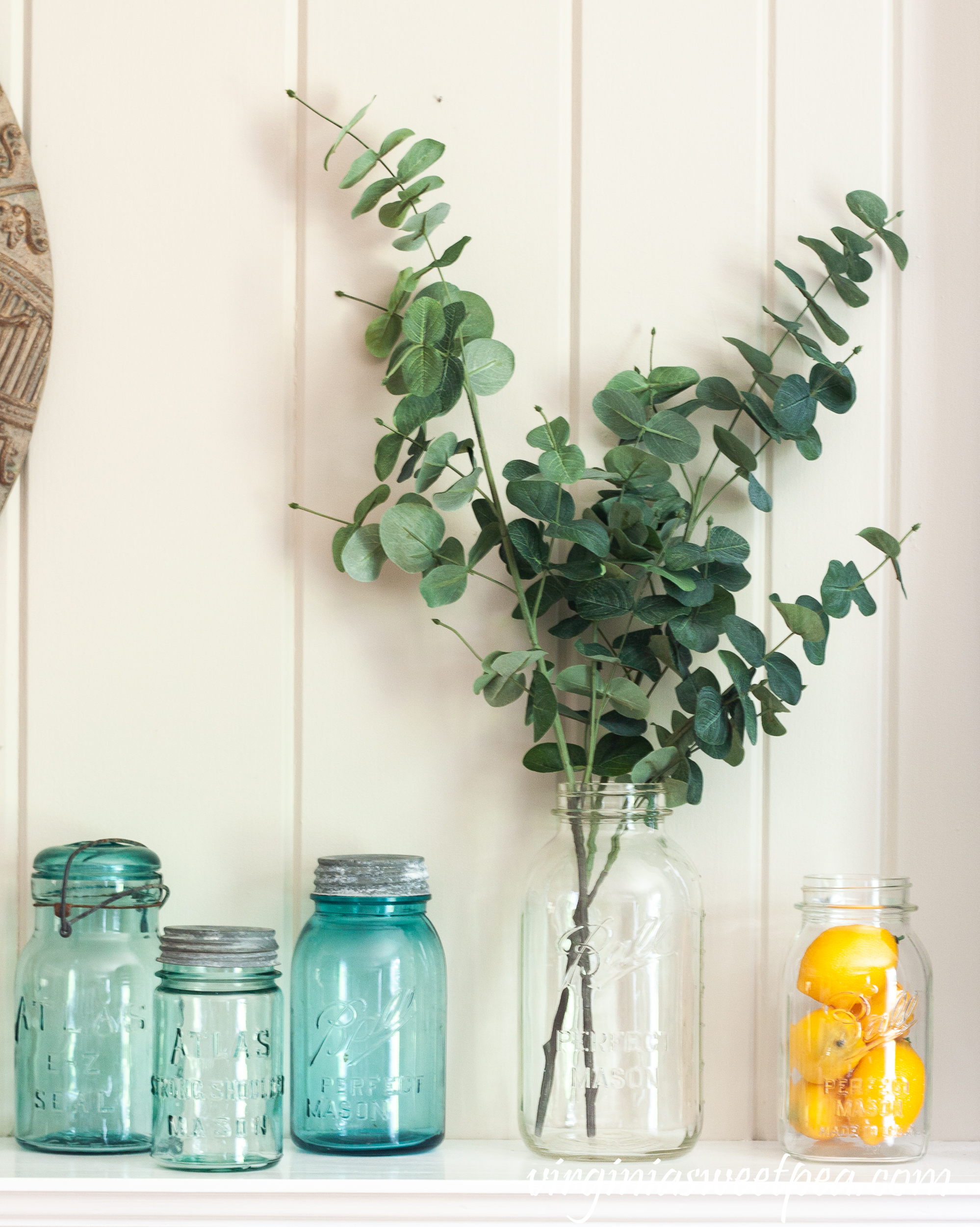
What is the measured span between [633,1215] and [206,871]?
359mm

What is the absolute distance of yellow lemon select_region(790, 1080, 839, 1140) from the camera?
737mm

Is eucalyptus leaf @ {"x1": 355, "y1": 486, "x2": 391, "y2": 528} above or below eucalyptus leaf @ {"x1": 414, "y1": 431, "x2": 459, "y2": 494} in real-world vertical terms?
below

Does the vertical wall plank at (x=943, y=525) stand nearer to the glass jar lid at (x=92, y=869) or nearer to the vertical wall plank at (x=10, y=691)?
the glass jar lid at (x=92, y=869)

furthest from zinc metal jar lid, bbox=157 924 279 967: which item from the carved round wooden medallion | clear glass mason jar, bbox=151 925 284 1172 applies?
the carved round wooden medallion

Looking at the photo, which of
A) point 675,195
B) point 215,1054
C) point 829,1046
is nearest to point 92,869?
point 215,1054

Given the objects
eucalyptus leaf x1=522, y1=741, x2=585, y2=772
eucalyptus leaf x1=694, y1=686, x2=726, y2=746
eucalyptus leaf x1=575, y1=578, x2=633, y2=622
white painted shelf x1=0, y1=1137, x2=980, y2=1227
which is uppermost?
eucalyptus leaf x1=575, y1=578, x2=633, y2=622

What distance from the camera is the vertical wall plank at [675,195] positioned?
86 centimetres

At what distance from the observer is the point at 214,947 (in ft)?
2.35

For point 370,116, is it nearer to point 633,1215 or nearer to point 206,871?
point 206,871

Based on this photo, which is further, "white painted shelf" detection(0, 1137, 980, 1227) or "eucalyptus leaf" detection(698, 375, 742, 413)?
"eucalyptus leaf" detection(698, 375, 742, 413)

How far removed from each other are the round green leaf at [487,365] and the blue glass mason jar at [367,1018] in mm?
319

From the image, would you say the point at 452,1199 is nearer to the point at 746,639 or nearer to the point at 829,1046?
the point at 829,1046

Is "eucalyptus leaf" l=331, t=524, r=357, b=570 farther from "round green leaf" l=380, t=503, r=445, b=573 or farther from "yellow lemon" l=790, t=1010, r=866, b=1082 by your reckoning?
"yellow lemon" l=790, t=1010, r=866, b=1082

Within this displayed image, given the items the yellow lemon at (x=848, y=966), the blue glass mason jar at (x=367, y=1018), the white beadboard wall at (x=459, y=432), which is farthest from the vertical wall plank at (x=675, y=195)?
the blue glass mason jar at (x=367, y=1018)
